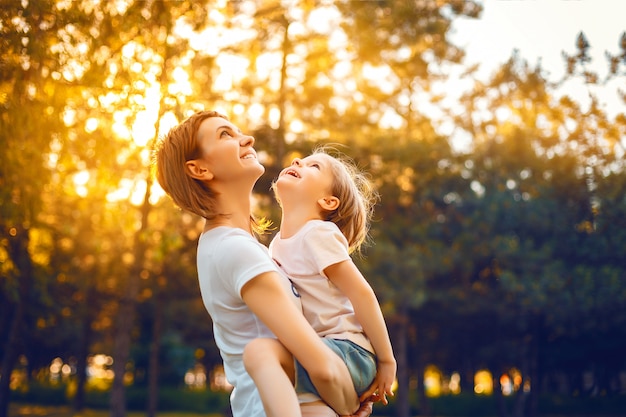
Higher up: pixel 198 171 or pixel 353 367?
pixel 198 171

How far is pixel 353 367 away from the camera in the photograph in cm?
191

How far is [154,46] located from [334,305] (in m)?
7.53

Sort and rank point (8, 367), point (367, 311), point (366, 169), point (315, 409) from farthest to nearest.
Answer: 1. point (366, 169)
2. point (8, 367)
3. point (367, 311)
4. point (315, 409)

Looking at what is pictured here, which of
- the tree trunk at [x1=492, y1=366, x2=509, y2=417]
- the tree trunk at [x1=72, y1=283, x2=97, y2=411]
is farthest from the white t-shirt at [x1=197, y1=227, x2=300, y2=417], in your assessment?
the tree trunk at [x1=492, y1=366, x2=509, y2=417]

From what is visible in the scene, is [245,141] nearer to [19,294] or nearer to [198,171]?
[198,171]

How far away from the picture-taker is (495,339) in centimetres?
2539

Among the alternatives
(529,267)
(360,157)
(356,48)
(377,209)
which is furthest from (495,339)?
(356,48)

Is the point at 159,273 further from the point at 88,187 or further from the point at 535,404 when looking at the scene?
the point at 535,404

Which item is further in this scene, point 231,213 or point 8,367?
point 8,367

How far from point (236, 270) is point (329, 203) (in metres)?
0.54

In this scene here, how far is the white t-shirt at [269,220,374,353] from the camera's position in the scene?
2.01 metres

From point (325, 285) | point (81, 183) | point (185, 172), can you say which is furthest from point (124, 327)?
point (325, 285)

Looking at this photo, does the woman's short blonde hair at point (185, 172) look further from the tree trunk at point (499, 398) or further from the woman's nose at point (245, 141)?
the tree trunk at point (499, 398)

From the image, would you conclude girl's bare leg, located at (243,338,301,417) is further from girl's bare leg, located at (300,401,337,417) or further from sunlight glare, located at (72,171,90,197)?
sunlight glare, located at (72,171,90,197)
